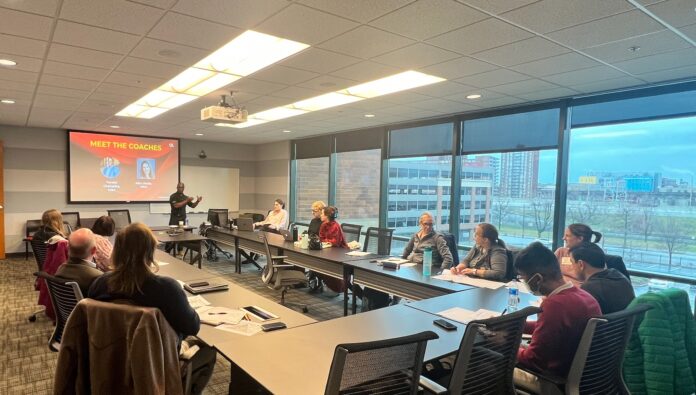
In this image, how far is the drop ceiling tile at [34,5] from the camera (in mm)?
2418

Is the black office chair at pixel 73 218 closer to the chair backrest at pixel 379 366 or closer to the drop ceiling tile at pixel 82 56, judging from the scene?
the drop ceiling tile at pixel 82 56

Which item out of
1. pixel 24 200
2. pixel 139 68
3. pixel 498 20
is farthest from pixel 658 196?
pixel 24 200

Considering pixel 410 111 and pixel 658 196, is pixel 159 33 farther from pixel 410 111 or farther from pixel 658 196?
pixel 658 196

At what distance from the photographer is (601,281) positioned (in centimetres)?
247

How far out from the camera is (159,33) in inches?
115

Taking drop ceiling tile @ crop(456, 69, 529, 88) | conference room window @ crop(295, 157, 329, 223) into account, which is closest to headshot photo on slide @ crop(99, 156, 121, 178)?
conference room window @ crop(295, 157, 329, 223)

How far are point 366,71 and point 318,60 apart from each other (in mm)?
534

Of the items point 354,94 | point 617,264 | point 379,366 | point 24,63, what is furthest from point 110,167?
point 617,264

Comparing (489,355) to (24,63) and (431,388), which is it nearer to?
(431,388)

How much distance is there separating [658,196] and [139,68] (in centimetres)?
539

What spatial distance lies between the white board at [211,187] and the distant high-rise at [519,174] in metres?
7.17

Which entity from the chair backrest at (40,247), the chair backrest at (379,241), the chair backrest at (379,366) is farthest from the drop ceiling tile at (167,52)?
the chair backrest at (379,241)

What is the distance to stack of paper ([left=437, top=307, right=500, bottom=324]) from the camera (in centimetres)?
247

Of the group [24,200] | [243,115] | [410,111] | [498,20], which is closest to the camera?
[498,20]
